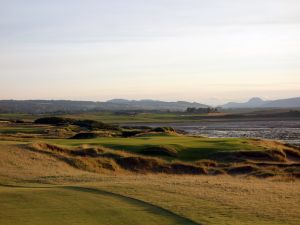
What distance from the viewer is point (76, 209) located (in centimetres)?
1770

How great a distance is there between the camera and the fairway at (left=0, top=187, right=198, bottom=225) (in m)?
16.1

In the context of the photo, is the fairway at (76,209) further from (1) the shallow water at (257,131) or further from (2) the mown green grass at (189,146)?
(1) the shallow water at (257,131)

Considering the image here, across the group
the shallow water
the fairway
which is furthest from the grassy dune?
the shallow water

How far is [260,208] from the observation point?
732 inches

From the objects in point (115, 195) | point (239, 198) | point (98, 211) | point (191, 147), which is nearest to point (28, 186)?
point (115, 195)

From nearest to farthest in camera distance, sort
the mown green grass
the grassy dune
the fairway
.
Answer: the fairway, the grassy dune, the mown green grass

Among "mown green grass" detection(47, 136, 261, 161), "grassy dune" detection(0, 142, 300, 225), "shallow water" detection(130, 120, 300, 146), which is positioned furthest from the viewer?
"shallow water" detection(130, 120, 300, 146)

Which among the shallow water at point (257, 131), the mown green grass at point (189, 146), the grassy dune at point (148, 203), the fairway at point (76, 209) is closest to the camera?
the fairway at point (76, 209)

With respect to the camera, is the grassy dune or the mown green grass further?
the mown green grass

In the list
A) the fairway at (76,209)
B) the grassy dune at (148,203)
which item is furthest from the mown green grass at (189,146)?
the fairway at (76,209)

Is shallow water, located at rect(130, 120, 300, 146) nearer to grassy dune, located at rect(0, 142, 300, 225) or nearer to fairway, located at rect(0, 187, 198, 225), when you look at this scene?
grassy dune, located at rect(0, 142, 300, 225)

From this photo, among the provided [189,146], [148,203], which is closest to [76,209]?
[148,203]

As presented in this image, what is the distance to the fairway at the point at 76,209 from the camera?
1606 centimetres

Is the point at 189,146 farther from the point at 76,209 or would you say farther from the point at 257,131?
the point at 257,131
